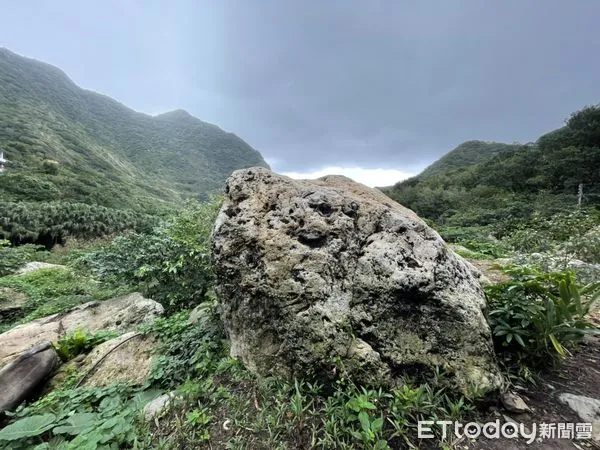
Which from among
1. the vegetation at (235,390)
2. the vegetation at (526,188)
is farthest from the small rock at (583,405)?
the vegetation at (526,188)

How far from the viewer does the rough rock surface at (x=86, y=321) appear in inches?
168

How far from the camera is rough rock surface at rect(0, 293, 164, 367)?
426 centimetres

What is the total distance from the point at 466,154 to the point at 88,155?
71.1 metres

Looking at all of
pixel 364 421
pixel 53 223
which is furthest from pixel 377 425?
pixel 53 223

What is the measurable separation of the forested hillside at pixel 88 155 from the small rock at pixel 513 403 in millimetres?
22999

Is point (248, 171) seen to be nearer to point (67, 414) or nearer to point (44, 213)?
point (67, 414)

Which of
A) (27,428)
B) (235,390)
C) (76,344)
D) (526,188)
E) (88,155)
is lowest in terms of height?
(76,344)

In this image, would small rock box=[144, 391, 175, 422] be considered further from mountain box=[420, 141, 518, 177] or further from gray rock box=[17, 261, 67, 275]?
mountain box=[420, 141, 518, 177]

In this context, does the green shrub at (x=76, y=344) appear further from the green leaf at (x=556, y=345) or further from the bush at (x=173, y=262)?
the green leaf at (x=556, y=345)

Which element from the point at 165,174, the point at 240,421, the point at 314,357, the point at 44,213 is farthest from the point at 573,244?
the point at 165,174

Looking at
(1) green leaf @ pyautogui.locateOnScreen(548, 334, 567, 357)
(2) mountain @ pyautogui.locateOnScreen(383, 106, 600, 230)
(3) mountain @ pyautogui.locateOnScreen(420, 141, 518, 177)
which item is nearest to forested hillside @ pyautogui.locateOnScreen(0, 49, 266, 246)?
(1) green leaf @ pyautogui.locateOnScreen(548, 334, 567, 357)

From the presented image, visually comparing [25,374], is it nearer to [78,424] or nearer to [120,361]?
[120,361]

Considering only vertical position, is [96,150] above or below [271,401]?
above

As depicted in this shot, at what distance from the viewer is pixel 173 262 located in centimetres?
502
